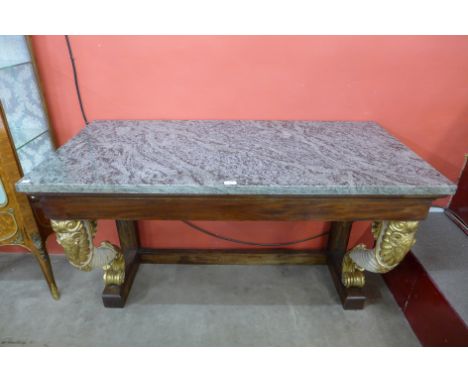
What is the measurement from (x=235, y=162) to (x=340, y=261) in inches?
37.3

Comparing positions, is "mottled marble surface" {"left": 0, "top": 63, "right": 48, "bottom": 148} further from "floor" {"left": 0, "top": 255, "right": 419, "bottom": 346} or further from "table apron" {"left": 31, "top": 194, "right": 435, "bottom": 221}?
"floor" {"left": 0, "top": 255, "right": 419, "bottom": 346}

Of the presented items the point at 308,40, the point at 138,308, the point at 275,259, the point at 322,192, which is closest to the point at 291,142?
the point at 322,192

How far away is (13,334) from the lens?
1517mm

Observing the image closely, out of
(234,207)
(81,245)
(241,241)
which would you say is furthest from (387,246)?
(81,245)

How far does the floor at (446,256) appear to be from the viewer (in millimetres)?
1344

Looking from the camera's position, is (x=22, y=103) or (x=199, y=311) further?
(x=199, y=311)

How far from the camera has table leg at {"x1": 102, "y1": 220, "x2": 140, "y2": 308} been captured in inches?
64.0

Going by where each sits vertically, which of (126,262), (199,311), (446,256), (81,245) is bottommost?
(199,311)

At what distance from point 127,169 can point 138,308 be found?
836 millimetres

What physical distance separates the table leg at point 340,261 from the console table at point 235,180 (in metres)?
0.25

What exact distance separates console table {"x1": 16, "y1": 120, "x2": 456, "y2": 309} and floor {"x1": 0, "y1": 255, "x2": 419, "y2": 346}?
0.35m

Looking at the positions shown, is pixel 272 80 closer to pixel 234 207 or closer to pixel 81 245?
pixel 234 207

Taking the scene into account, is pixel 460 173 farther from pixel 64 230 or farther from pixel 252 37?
pixel 64 230

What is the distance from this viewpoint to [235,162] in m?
1.18
